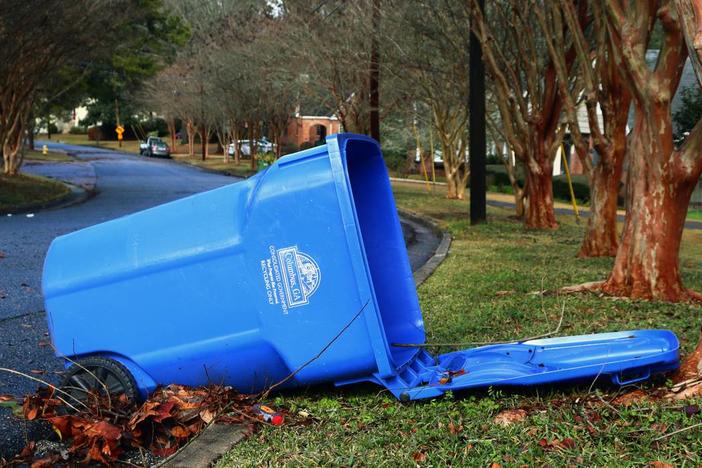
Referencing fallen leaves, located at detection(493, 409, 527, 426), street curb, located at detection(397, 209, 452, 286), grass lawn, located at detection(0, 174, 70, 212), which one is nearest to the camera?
fallen leaves, located at detection(493, 409, 527, 426)

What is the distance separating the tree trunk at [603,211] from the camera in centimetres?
1086

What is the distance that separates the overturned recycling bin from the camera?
419cm

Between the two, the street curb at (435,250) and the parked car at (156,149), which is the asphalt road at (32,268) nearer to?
the street curb at (435,250)

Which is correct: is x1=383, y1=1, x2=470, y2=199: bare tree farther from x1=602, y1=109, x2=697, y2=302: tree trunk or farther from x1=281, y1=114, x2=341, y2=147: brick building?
x1=281, y1=114, x2=341, y2=147: brick building

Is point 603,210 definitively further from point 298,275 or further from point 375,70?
point 375,70

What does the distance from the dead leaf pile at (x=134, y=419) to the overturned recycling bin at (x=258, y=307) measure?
9cm

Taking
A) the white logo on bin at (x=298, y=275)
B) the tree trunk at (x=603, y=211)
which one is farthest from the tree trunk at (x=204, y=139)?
the white logo on bin at (x=298, y=275)

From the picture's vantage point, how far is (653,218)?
7340 mm

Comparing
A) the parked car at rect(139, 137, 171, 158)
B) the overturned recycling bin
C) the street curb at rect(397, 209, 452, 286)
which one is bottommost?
the street curb at rect(397, 209, 452, 286)

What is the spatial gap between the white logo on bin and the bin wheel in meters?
0.99

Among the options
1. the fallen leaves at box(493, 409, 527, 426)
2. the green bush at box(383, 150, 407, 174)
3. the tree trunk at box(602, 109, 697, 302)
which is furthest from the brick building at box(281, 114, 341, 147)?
the fallen leaves at box(493, 409, 527, 426)

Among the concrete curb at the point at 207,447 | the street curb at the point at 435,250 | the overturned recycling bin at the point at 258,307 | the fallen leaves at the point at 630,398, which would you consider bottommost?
the street curb at the point at 435,250

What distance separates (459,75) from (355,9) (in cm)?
362

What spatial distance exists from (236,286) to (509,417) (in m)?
1.50
